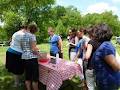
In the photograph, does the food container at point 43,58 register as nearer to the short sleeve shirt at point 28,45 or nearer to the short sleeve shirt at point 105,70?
the short sleeve shirt at point 28,45

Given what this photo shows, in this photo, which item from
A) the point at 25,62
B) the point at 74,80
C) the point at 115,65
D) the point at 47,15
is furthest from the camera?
the point at 47,15

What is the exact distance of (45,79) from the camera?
29.8 feet

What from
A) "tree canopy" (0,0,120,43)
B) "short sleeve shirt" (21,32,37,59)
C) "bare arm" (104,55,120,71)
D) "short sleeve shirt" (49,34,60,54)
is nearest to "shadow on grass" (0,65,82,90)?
"short sleeve shirt" (21,32,37,59)

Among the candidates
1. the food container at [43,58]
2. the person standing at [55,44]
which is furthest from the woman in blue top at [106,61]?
the person standing at [55,44]

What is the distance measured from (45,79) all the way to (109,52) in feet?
13.0

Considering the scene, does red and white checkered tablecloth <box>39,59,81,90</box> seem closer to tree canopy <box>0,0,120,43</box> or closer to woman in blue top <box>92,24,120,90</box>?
woman in blue top <box>92,24,120,90</box>

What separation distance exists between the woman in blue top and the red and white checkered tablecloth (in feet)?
10.9

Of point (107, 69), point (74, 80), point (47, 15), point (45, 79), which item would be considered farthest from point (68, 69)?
point (47, 15)

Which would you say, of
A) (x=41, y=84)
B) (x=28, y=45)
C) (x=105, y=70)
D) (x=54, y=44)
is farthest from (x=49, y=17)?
(x=105, y=70)

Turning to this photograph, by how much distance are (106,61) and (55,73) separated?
3576 mm

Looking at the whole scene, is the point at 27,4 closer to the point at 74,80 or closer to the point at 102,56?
the point at 74,80

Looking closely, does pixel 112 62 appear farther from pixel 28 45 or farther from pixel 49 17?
pixel 49 17

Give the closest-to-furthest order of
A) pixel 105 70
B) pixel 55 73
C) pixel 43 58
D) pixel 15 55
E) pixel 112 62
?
pixel 112 62, pixel 105 70, pixel 55 73, pixel 15 55, pixel 43 58

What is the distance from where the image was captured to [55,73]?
8828 millimetres
